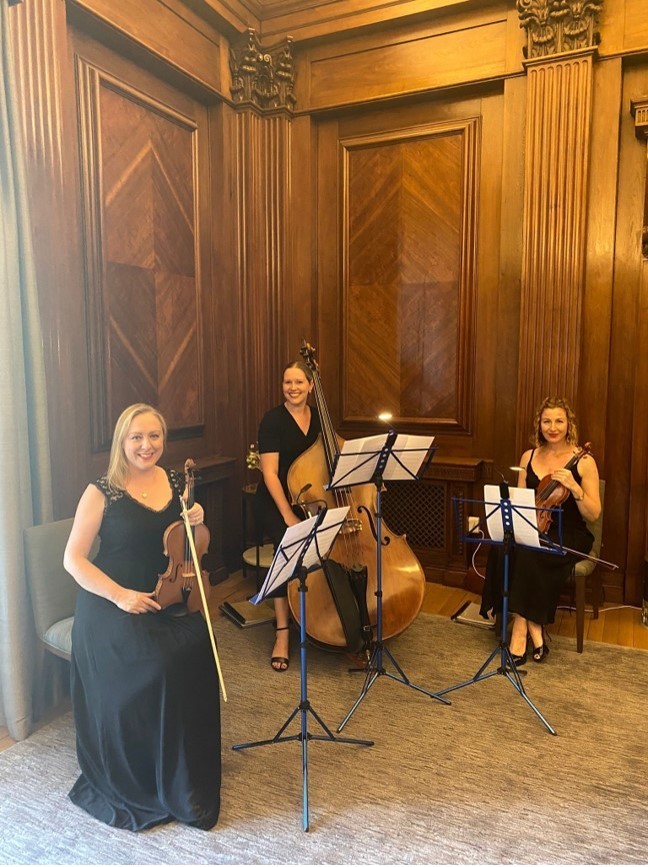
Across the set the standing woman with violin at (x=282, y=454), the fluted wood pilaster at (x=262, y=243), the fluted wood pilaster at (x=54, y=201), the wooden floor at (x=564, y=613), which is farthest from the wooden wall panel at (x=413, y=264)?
the fluted wood pilaster at (x=54, y=201)

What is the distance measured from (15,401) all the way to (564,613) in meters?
3.11

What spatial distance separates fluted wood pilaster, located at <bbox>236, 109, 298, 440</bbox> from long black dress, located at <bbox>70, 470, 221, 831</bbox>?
95.0 inches

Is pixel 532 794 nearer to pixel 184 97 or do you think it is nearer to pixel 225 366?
pixel 225 366

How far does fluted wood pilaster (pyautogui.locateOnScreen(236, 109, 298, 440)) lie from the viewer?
4316 millimetres

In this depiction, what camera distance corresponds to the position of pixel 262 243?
4.40 m

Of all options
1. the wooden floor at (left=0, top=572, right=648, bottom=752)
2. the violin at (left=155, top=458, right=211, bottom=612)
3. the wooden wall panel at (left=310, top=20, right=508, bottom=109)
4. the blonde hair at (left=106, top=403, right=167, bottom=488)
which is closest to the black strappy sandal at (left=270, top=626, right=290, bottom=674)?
the wooden floor at (left=0, top=572, right=648, bottom=752)

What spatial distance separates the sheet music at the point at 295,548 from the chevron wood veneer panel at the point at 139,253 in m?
1.60

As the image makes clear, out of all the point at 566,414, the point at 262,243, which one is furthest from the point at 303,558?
the point at 262,243

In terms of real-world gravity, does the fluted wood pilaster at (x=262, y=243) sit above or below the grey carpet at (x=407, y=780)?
above

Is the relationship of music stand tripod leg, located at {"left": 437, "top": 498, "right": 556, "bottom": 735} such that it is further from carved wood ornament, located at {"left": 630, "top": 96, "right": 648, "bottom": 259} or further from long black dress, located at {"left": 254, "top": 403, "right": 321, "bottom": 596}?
carved wood ornament, located at {"left": 630, "top": 96, "right": 648, "bottom": 259}

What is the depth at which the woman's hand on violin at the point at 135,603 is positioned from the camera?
2141 millimetres

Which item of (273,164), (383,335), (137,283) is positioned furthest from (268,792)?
(273,164)

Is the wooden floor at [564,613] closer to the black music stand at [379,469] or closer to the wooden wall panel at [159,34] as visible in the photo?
the black music stand at [379,469]

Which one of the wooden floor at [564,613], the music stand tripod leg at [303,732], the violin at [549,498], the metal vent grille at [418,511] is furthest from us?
the metal vent grille at [418,511]
